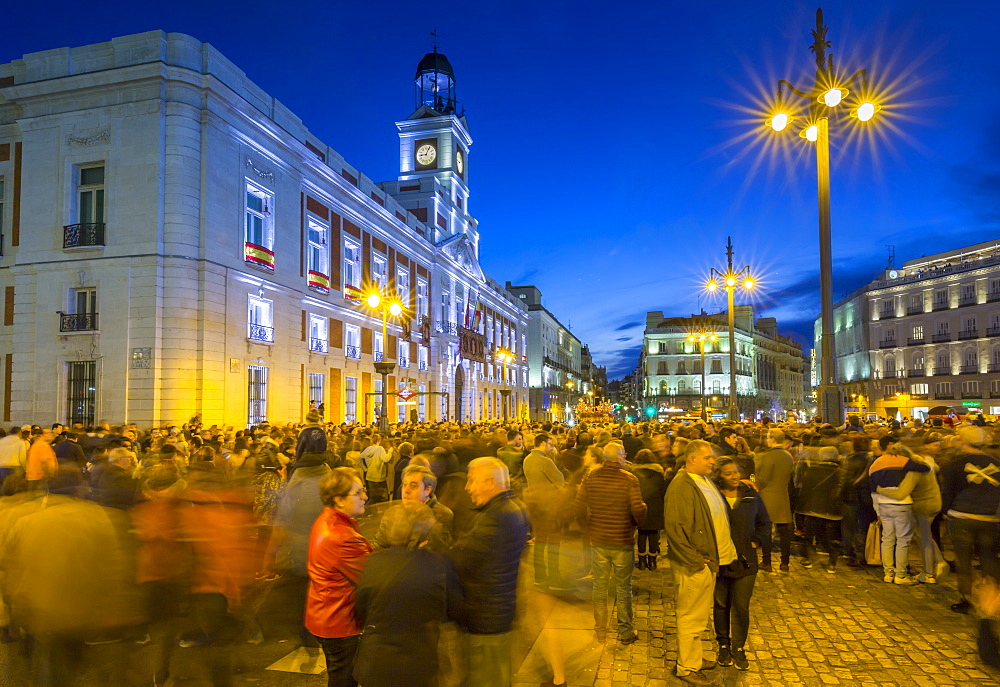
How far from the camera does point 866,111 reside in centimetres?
1151

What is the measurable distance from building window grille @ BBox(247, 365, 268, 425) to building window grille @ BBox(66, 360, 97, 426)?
15.6ft

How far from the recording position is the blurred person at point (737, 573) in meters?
5.51

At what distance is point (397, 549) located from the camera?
330cm

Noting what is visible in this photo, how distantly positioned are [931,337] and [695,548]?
215 ft

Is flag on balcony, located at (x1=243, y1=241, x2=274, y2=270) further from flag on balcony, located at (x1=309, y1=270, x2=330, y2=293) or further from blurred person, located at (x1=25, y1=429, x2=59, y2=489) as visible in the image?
blurred person, located at (x1=25, y1=429, x2=59, y2=489)

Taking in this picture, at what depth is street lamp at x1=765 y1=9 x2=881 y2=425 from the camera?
36.9 feet

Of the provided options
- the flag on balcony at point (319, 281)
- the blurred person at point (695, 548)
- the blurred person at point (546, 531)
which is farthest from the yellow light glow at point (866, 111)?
the flag on balcony at point (319, 281)

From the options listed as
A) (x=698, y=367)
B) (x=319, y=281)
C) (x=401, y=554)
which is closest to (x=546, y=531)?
(x=401, y=554)

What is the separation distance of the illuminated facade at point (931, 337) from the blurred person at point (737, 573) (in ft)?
162

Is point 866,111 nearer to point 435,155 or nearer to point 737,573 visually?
point 737,573

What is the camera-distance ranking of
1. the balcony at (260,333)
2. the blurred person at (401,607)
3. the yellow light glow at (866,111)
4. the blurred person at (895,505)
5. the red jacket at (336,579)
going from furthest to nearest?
the balcony at (260,333), the yellow light glow at (866,111), the blurred person at (895,505), the red jacket at (336,579), the blurred person at (401,607)

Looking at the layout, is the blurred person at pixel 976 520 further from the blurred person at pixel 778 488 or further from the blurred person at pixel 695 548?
the blurred person at pixel 695 548

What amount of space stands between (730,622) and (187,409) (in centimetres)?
1891

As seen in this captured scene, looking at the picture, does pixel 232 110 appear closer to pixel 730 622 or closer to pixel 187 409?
pixel 187 409
